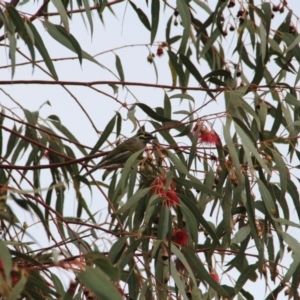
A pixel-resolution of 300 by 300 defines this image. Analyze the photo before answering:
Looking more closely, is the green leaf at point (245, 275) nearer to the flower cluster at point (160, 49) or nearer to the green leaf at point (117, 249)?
the green leaf at point (117, 249)

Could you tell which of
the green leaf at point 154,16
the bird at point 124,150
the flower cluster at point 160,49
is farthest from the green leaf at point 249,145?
the flower cluster at point 160,49

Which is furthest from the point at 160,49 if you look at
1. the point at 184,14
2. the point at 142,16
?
the point at 184,14

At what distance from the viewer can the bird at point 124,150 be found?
4766 millimetres

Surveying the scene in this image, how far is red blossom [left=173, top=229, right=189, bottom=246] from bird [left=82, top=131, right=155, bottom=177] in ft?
1.96

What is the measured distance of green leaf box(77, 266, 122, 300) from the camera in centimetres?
283

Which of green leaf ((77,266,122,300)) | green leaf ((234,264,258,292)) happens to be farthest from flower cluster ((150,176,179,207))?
green leaf ((77,266,122,300))

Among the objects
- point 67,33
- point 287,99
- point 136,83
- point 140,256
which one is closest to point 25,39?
point 67,33

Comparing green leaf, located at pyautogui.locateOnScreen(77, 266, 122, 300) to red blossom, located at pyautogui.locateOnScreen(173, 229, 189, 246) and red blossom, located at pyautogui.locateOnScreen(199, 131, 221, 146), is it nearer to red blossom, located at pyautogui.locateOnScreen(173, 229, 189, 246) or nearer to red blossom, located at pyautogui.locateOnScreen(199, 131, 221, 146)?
red blossom, located at pyautogui.locateOnScreen(173, 229, 189, 246)

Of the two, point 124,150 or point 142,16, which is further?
point 142,16

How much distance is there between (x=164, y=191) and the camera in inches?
157

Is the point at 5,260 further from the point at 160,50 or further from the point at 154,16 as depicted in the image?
the point at 160,50

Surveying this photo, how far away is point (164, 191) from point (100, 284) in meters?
1.18

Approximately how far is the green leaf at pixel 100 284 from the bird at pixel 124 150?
5.98 feet

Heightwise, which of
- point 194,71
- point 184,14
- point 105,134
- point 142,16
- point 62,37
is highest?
point 142,16
